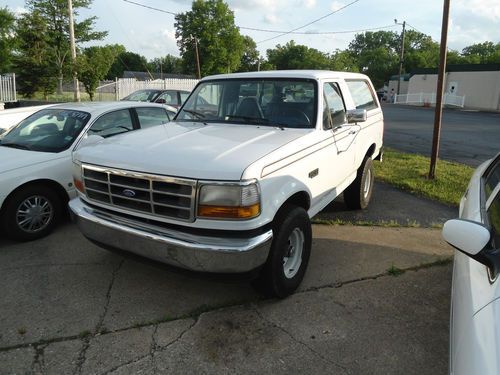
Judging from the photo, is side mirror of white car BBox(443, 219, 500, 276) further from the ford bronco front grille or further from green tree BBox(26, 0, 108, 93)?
green tree BBox(26, 0, 108, 93)

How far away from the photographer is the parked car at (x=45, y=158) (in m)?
4.55

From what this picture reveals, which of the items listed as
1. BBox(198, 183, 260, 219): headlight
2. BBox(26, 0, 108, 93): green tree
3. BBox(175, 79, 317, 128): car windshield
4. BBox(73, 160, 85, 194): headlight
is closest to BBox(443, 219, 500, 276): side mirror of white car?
BBox(198, 183, 260, 219): headlight

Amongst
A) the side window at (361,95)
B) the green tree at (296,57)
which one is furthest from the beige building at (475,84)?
the green tree at (296,57)

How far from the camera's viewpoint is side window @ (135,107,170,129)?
20.5 ft

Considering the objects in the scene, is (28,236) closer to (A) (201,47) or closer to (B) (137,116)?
(B) (137,116)

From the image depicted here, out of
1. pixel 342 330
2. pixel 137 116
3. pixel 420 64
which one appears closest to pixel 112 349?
pixel 342 330

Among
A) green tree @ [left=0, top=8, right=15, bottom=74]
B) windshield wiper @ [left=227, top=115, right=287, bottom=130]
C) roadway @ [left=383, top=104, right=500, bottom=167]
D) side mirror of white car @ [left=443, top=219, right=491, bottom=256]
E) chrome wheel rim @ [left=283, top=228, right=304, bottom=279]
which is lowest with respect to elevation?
chrome wheel rim @ [left=283, top=228, right=304, bottom=279]

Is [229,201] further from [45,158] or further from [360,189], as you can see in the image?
[360,189]

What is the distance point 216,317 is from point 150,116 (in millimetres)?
4066

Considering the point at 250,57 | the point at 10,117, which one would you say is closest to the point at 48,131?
the point at 10,117

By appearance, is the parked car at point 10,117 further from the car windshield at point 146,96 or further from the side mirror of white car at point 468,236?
the side mirror of white car at point 468,236

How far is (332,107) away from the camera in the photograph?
4.39 metres

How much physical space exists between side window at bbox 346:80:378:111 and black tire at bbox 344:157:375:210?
796mm

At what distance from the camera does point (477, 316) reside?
1.79 meters
